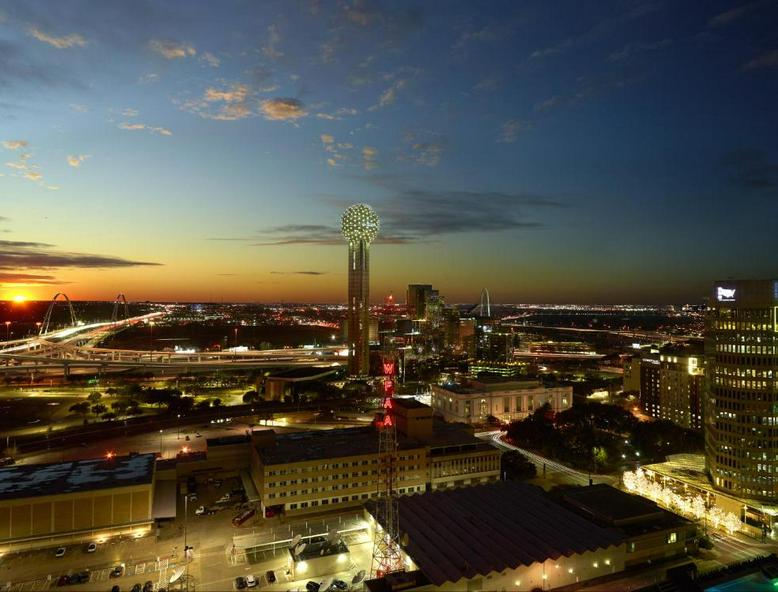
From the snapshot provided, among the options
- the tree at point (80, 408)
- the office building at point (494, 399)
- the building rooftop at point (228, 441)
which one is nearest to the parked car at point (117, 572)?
the building rooftop at point (228, 441)

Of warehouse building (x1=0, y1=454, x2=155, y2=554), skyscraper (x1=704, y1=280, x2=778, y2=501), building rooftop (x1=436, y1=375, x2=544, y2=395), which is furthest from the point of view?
→ building rooftop (x1=436, y1=375, x2=544, y2=395)

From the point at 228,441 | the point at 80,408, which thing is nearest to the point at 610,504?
the point at 228,441

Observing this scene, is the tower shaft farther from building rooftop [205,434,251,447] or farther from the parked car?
the parked car

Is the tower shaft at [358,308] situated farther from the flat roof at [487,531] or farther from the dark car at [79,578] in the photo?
the dark car at [79,578]

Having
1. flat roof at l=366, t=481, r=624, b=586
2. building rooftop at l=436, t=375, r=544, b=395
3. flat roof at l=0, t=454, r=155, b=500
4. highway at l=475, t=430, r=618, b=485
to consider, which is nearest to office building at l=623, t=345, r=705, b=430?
building rooftop at l=436, t=375, r=544, b=395

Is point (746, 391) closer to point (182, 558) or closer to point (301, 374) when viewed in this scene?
point (182, 558)
